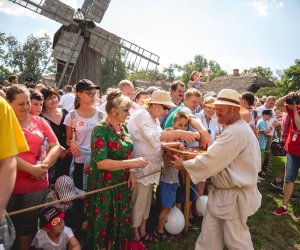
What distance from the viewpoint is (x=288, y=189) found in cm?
512

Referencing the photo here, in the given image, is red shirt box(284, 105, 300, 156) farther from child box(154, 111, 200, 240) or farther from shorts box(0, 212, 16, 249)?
shorts box(0, 212, 16, 249)

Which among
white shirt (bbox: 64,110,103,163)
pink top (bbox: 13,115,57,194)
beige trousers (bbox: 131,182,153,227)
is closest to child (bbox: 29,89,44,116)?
white shirt (bbox: 64,110,103,163)

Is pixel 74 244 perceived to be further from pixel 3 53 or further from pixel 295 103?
pixel 3 53

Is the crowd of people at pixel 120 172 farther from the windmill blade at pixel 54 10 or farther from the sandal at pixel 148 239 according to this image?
the windmill blade at pixel 54 10

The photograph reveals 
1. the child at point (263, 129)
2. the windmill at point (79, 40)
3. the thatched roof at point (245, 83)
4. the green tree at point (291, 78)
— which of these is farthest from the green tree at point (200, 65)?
the child at point (263, 129)

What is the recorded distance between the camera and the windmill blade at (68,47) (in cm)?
1770

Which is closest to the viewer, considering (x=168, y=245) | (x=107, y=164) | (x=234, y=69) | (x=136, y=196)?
(x=107, y=164)

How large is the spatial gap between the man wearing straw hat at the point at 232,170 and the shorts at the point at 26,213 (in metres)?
1.82

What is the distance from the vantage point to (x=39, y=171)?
277 centimetres

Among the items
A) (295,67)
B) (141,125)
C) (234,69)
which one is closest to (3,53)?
(234,69)

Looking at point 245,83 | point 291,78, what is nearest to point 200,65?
point 291,78

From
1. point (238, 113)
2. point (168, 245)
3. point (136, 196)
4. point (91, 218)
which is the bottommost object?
point (168, 245)

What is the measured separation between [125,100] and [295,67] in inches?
1883

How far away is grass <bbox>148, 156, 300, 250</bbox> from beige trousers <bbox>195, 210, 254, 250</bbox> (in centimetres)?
95
